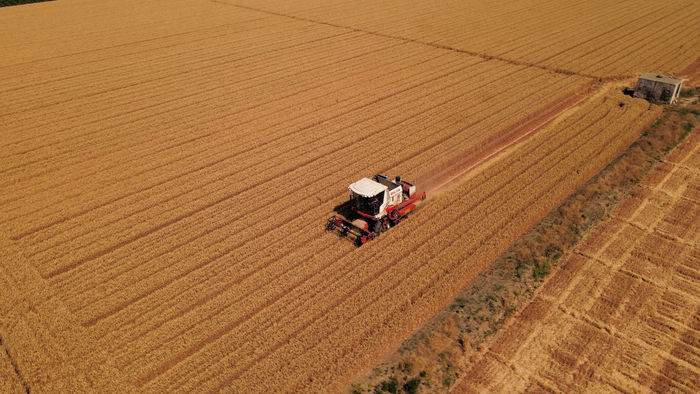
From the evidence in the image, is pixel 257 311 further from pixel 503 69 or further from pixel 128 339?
pixel 503 69

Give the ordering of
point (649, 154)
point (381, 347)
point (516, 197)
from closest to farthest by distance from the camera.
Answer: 1. point (381, 347)
2. point (516, 197)
3. point (649, 154)

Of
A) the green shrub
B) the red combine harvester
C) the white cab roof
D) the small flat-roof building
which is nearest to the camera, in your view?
the green shrub

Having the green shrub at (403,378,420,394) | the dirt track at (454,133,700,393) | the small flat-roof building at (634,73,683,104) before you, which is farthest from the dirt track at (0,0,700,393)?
the dirt track at (454,133,700,393)

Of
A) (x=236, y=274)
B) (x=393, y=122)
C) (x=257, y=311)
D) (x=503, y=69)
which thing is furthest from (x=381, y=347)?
(x=503, y=69)

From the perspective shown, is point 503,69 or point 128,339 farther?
point 503,69

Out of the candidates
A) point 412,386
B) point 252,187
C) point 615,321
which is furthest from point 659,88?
point 412,386

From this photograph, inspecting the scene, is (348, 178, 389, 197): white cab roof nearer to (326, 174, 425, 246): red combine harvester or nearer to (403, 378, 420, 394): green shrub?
(326, 174, 425, 246): red combine harvester

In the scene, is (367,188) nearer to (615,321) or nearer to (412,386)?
(412,386)
